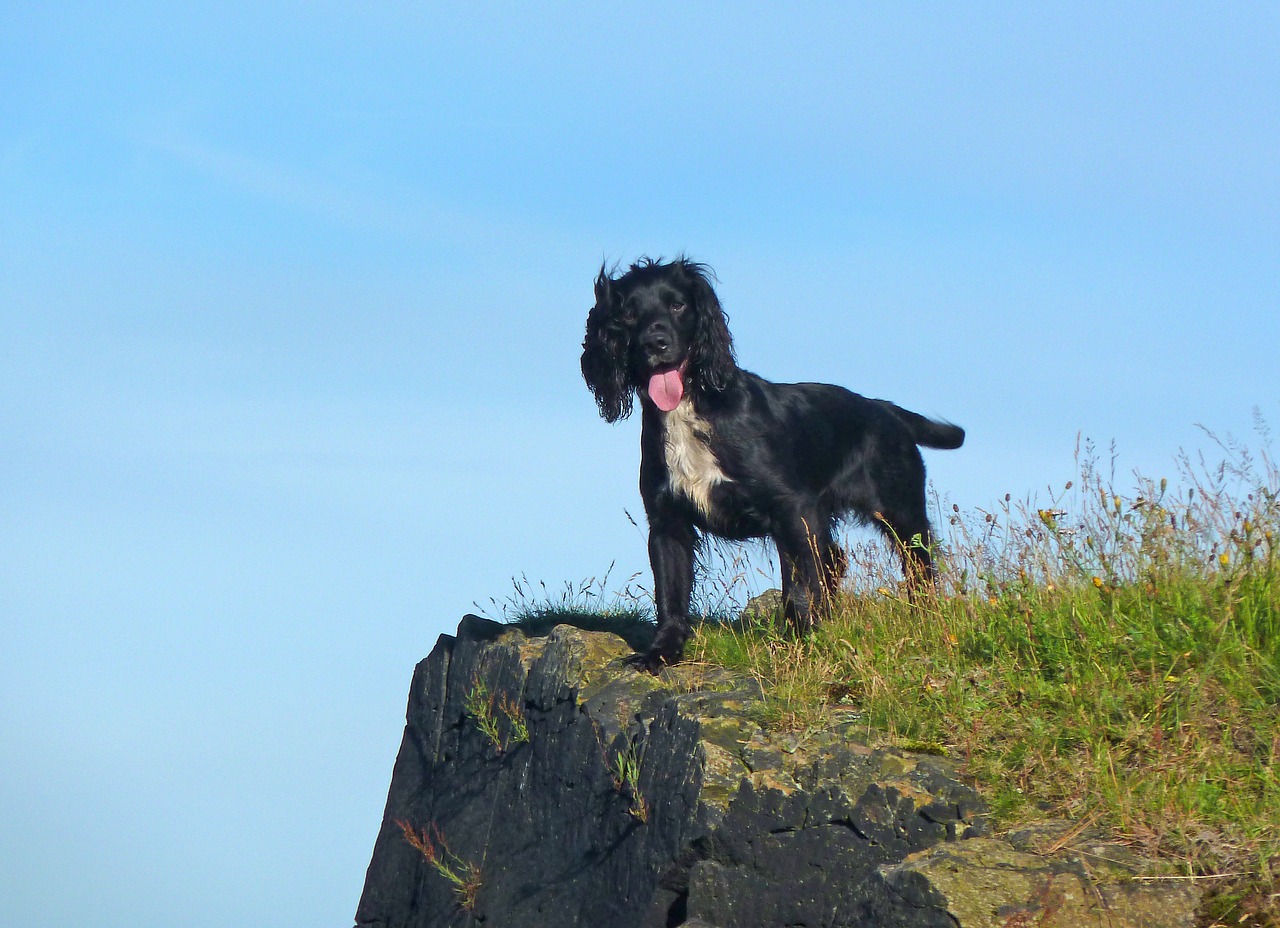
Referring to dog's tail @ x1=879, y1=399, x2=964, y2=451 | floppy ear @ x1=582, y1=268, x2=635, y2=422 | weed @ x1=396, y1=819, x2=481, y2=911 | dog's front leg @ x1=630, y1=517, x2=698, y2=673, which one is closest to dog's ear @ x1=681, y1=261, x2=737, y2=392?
floppy ear @ x1=582, y1=268, x2=635, y2=422

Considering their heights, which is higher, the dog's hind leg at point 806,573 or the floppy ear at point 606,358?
the floppy ear at point 606,358

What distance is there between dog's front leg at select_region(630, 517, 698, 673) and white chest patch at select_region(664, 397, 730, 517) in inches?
7.6

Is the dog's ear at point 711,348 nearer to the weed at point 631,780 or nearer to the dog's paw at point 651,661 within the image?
the dog's paw at point 651,661

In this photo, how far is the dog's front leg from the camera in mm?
5543

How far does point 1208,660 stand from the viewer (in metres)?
4.19

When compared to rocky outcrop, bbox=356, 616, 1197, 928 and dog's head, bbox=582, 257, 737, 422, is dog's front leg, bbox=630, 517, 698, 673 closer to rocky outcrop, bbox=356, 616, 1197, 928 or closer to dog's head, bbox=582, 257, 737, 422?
rocky outcrop, bbox=356, 616, 1197, 928

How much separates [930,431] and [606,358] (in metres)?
2.36

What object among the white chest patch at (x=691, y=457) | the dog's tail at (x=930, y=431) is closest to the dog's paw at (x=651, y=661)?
the white chest patch at (x=691, y=457)

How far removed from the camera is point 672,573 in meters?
5.69

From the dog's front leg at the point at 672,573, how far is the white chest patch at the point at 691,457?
0.19 m

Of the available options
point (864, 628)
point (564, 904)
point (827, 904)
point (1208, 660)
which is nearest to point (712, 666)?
point (864, 628)

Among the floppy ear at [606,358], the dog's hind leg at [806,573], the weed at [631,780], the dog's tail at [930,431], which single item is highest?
the dog's tail at [930,431]

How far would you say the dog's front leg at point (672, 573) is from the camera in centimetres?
554

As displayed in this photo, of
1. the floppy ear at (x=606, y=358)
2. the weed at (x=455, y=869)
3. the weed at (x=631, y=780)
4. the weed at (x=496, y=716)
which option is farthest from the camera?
the floppy ear at (x=606, y=358)
